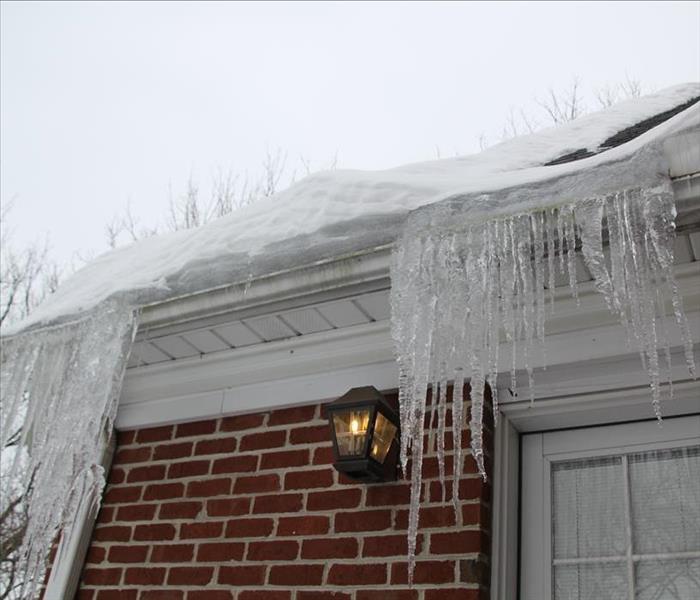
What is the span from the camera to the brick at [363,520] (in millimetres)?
2186

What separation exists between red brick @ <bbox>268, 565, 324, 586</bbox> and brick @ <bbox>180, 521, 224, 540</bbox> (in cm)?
29

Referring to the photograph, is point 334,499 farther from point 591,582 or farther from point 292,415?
point 591,582

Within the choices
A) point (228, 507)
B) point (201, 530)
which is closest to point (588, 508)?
point (228, 507)

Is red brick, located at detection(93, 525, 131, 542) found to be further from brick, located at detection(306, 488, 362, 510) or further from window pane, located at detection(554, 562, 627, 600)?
window pane, located at detection(554, 562, 627, 600)

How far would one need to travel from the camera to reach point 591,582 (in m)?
1.99

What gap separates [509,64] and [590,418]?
5297 cm

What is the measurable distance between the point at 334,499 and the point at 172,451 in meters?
0.79

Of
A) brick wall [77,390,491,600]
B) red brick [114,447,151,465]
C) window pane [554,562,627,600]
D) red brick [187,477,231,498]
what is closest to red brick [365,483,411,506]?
brick wall [77,390,491,600]

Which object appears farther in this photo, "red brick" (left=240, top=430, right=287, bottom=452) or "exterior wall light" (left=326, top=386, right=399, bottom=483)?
"red brick" (left=240, top=430, right=287, bottom=452)

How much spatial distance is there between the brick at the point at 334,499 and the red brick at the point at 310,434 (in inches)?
7.4

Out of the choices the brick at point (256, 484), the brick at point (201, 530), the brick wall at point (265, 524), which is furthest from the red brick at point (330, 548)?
the brick at point (201, 530)

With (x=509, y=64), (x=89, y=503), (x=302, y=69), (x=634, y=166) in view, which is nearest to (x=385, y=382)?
(x=634, y=166)

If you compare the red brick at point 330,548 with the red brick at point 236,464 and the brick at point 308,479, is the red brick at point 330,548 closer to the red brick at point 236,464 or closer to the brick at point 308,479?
the brick at point 308,479

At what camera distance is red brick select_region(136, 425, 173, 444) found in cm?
282
